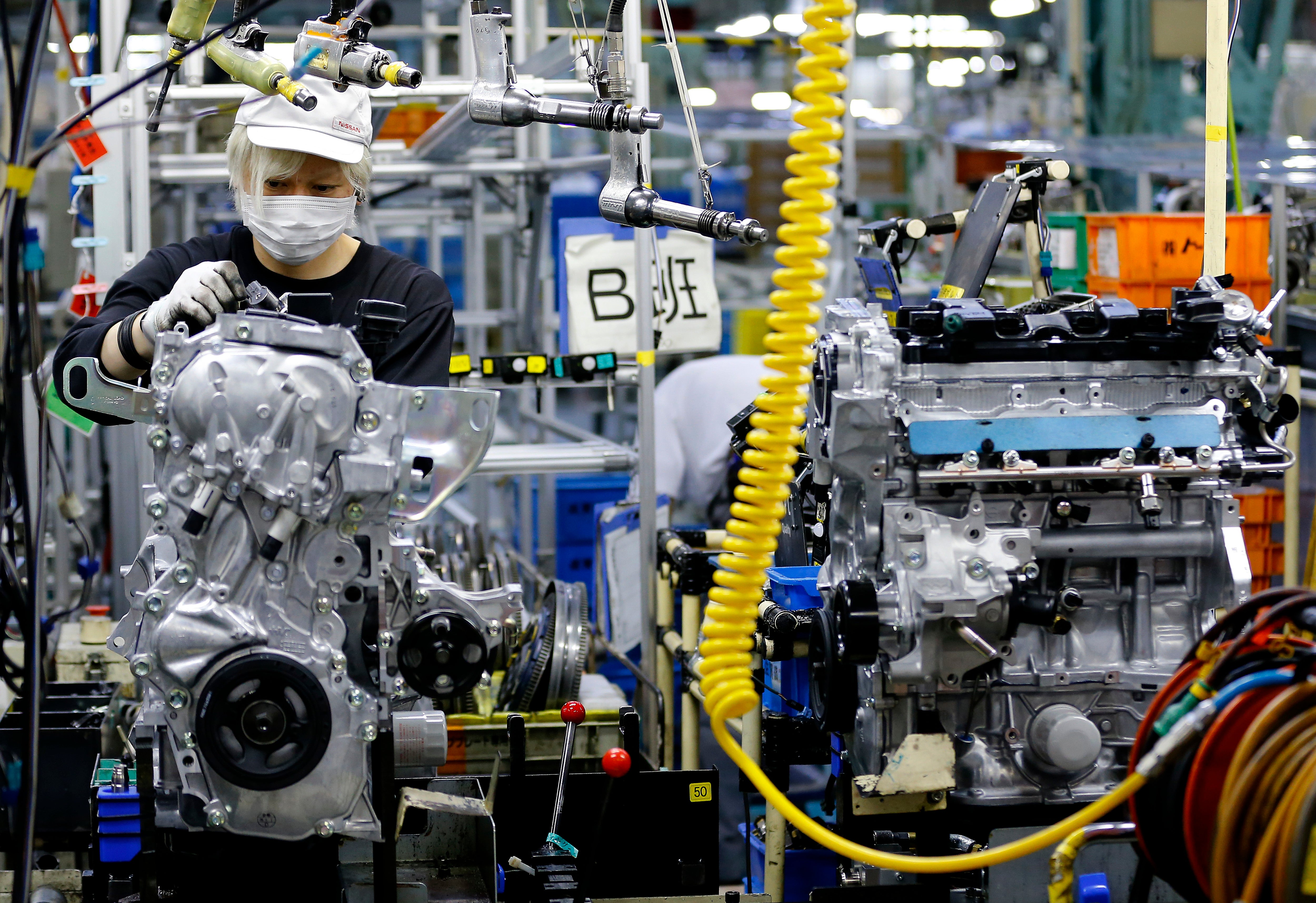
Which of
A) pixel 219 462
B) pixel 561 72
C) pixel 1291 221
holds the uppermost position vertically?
pixel 561 72

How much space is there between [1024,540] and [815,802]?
259 centimetres

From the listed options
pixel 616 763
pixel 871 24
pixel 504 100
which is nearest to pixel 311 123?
pixel 504 100

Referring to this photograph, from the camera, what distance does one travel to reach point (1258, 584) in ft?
16.1

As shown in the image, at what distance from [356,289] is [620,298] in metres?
1.61

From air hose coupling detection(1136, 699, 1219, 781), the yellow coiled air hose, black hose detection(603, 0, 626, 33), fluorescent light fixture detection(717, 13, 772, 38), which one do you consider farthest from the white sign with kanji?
fluorescent light fixture detection(717, 13, 772, 38)

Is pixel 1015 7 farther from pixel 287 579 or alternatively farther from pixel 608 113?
pixel 287 579

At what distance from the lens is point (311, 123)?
268cm

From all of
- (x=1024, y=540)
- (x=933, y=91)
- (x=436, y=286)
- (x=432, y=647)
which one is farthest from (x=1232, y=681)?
(x=933, y=91)

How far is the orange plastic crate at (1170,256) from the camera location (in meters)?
4.80

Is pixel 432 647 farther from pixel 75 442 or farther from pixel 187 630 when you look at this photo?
pixel 75 442

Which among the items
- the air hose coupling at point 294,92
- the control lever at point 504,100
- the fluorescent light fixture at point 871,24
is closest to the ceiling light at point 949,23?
the fluorescent light fixture at point 871,24

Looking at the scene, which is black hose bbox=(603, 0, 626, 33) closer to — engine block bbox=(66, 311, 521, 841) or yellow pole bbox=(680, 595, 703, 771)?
engine block bbox=(66, 311, 521, 841)

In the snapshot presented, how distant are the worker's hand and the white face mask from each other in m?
0.35

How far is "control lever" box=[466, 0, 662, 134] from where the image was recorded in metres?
2.78
